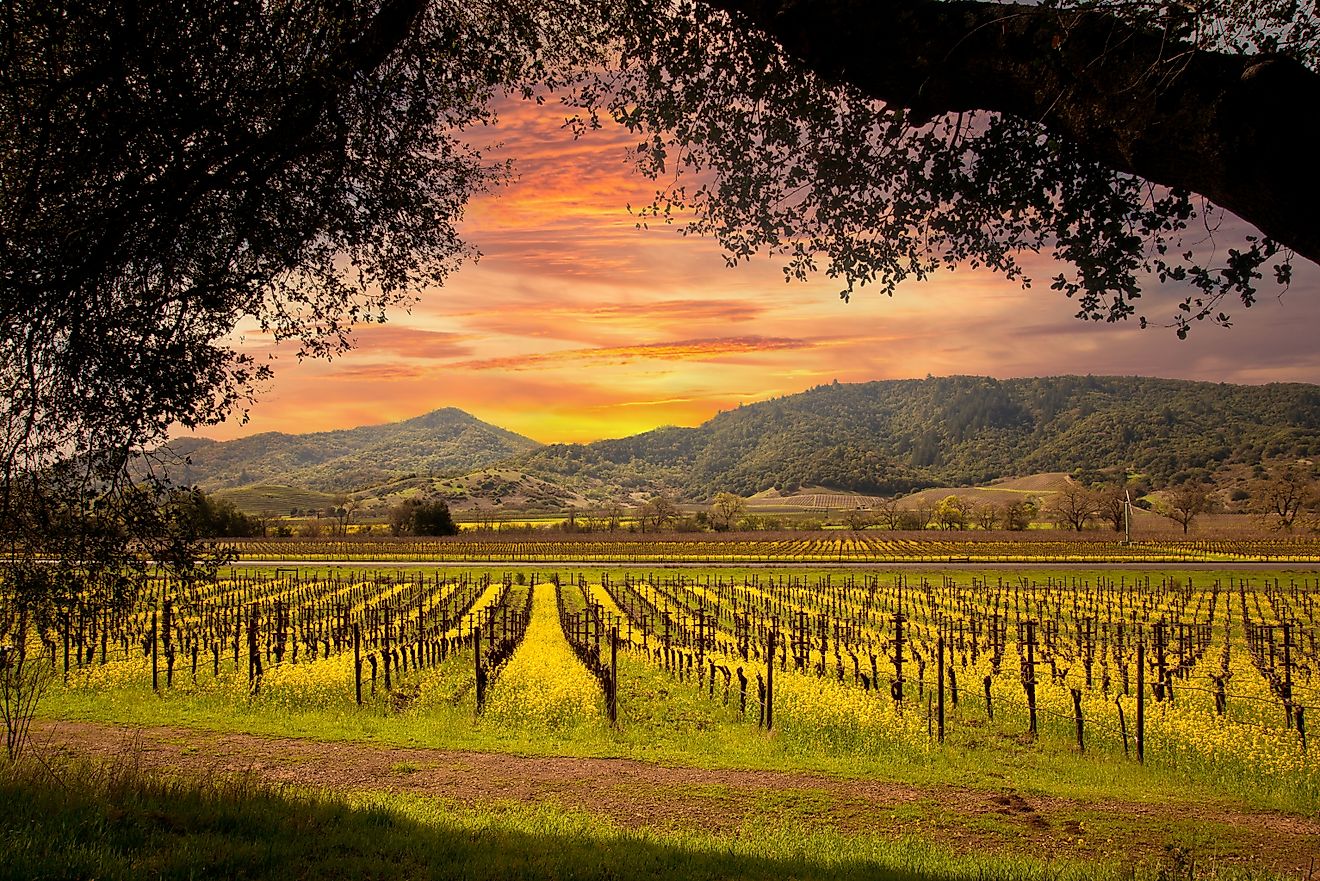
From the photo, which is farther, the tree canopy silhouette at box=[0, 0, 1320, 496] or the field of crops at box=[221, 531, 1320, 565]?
the field of crops at box=[221, 531, 1320, 565]

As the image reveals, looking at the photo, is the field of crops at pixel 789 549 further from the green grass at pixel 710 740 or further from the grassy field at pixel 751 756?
the green grass at pixel 710 740

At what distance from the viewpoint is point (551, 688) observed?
22.2 m

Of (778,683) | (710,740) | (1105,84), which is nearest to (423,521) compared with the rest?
(778,683)

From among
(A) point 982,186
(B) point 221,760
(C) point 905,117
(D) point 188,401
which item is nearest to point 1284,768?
(A) point 982,186

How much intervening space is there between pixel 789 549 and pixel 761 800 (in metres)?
93.2

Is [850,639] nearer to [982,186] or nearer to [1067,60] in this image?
[982,186]

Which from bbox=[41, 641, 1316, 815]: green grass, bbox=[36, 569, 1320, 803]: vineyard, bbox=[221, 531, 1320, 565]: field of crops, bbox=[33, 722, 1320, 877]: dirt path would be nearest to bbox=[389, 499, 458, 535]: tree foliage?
bbox=[221, 531, 1320, 565]: field of crops

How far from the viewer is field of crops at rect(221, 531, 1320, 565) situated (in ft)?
276

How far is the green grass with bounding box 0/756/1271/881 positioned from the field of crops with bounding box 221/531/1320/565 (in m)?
68.9

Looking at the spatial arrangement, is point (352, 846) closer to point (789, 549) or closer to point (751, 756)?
point (751, 756)

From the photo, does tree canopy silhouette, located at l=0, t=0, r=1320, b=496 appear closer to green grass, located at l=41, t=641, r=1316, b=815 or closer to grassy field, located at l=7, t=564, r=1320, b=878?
grassy field, located at l=7, t=564, r=1320, b=878

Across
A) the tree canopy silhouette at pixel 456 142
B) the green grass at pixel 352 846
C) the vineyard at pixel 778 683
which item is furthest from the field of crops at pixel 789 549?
the tree canopy silhouette at pixel 456 142

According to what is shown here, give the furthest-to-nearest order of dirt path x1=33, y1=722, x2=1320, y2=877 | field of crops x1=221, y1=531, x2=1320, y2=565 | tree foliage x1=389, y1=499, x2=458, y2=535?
→ tree foliage x1=389, y1=499, x2=458, y2=535
field of crops x1=221, y1=531, x2=1320, y2=565
dirt path x1=33, y1=722, x2=1320, y2=877

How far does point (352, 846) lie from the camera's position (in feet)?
24.7
